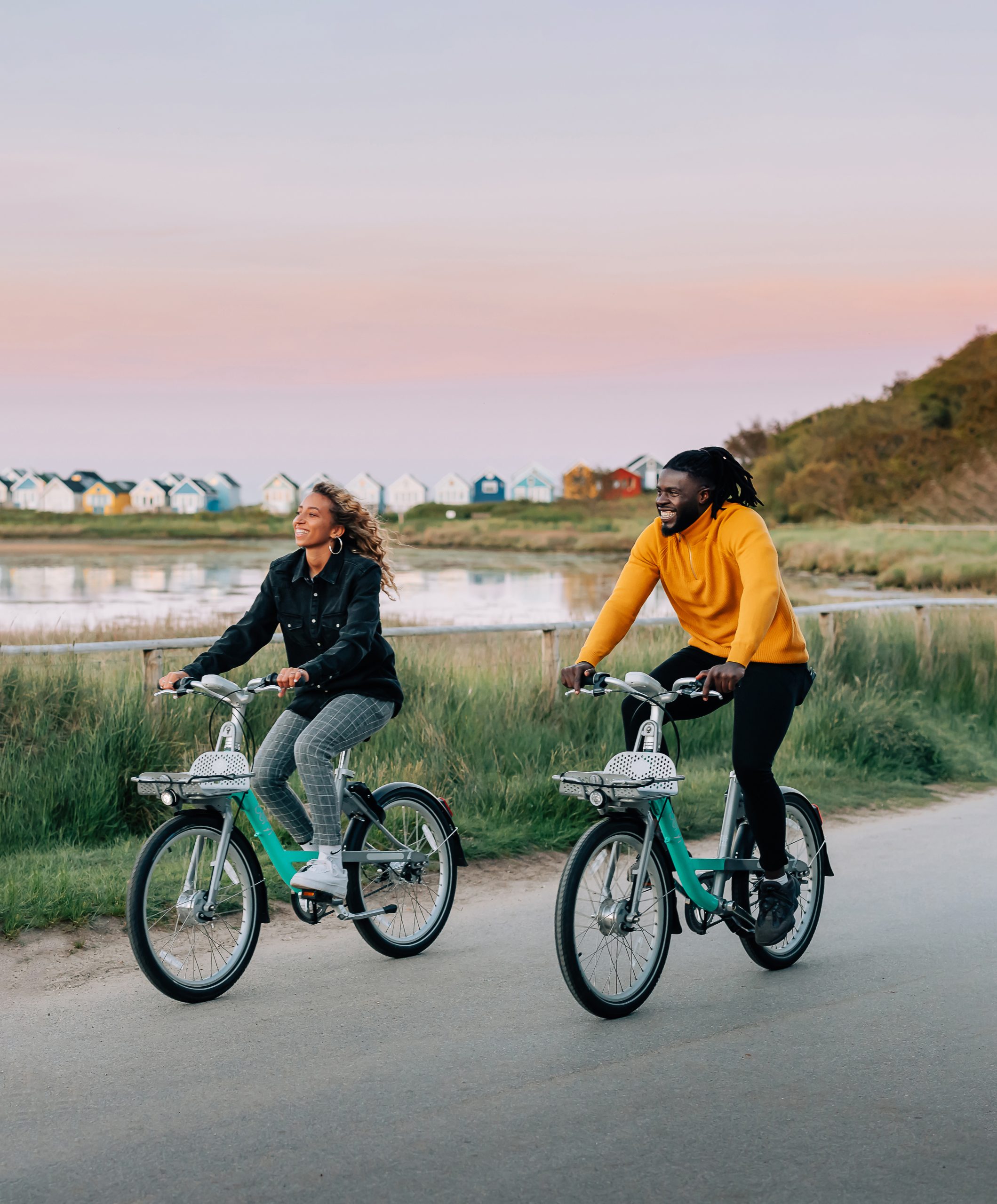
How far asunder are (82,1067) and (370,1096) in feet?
3.13

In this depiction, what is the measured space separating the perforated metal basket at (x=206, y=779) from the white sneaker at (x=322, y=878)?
40 cm

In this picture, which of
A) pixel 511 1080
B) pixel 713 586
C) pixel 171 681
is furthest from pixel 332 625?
pixel 511 1080

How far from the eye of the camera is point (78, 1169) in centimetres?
363

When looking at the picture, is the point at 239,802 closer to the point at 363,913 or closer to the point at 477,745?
the point at 363,913

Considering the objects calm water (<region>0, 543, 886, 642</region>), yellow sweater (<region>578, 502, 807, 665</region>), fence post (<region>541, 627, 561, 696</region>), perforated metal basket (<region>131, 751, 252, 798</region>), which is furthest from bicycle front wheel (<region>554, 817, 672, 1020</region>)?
calm water (<region>0, 543, 886, 642</region>)

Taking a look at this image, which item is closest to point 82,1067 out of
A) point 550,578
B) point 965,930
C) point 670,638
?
point 965,930

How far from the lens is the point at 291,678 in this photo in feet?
16.5

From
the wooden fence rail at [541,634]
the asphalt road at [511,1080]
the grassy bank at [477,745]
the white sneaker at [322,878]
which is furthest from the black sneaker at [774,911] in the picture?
the wooden fence rail at [541,634]

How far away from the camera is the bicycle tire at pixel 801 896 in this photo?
5.53m

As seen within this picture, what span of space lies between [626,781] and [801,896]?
4.66 ft

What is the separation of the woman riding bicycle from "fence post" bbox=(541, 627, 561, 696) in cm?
491

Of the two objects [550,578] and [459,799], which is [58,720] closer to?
[459,799]

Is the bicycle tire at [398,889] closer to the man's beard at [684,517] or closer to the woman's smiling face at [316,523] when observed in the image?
the woman's smiling face at [316,523]

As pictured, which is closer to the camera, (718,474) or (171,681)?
(171,681)
